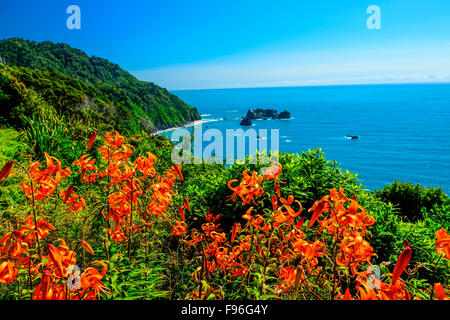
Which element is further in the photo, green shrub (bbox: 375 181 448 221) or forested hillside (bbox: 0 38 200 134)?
forested hillside (bbox: 0 38 200 134)

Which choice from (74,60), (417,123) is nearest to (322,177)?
(74,60)

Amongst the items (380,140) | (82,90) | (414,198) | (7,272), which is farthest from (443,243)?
(380,140)

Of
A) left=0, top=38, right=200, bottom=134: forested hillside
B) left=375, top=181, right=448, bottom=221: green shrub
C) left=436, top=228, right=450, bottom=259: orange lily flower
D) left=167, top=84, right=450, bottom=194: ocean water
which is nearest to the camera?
left=436, top=228, right=450, bottom=259: orange lily flower

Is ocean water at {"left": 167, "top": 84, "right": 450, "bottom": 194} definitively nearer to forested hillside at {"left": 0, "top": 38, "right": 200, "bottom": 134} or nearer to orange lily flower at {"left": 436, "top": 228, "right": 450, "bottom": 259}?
forested hillside at {"left": 0, "top": 38, "right": 200, "bottom": 134}

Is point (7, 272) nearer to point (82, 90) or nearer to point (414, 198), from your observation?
point (414, 198)

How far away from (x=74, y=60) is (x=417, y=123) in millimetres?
77878

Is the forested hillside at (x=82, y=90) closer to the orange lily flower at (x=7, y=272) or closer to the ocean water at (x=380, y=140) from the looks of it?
the orange lily flower at (x=7, y=272)

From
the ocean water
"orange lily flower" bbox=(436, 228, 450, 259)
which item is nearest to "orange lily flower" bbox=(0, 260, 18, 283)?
"orange lily flower" bbox=(436, 228, 450, 259)

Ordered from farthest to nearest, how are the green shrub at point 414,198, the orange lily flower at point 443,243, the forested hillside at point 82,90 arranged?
the forested hillside at point 82,90 < the green shrub at point 414,198 < the orange lily flower at point 443,243

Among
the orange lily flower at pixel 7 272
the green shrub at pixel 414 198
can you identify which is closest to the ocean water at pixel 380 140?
the green shrub at pixel 414 198

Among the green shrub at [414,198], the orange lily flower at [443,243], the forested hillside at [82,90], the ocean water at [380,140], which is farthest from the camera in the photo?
the ocean water at [380,140]

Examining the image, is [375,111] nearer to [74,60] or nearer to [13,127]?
[74,60]

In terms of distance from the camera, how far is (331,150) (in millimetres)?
45938
